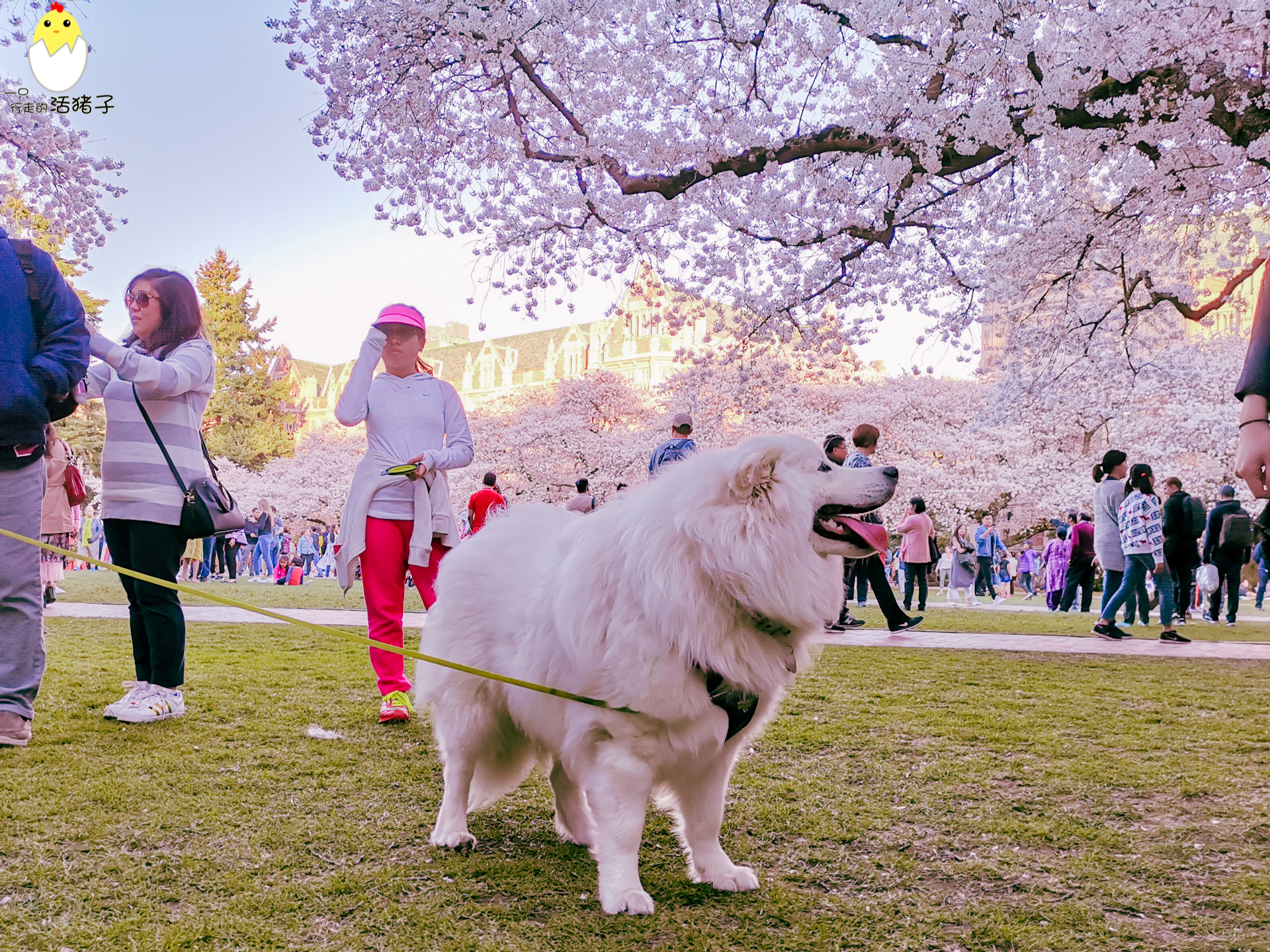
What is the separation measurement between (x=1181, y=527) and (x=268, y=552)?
69.0ft

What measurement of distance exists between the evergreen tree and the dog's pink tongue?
4591cm

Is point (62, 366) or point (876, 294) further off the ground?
point (876, 294)

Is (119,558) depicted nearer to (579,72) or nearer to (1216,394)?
(579,72)

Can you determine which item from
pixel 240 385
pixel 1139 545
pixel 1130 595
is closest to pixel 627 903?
pixel 1139 545

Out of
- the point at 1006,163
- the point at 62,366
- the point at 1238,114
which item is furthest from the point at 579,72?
the point at 62,366

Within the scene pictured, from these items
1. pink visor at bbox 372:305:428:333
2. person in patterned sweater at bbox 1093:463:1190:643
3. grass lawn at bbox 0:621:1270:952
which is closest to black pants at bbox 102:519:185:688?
grass lawn at bbox 0:621:1270:952

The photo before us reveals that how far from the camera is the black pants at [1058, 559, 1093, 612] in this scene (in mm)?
14016

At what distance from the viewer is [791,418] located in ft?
101

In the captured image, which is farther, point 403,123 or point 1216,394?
point 1216,394

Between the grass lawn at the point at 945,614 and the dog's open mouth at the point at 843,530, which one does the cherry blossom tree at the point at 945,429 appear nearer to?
the grass lawn at the point at 945,614

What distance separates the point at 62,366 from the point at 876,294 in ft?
34.6

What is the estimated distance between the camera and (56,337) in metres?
3.58

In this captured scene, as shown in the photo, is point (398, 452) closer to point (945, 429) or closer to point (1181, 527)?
point (1181, 527)

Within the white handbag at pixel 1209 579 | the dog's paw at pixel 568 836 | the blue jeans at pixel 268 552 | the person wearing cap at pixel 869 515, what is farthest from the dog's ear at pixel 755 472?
the blue jeans at pixel 268 552
